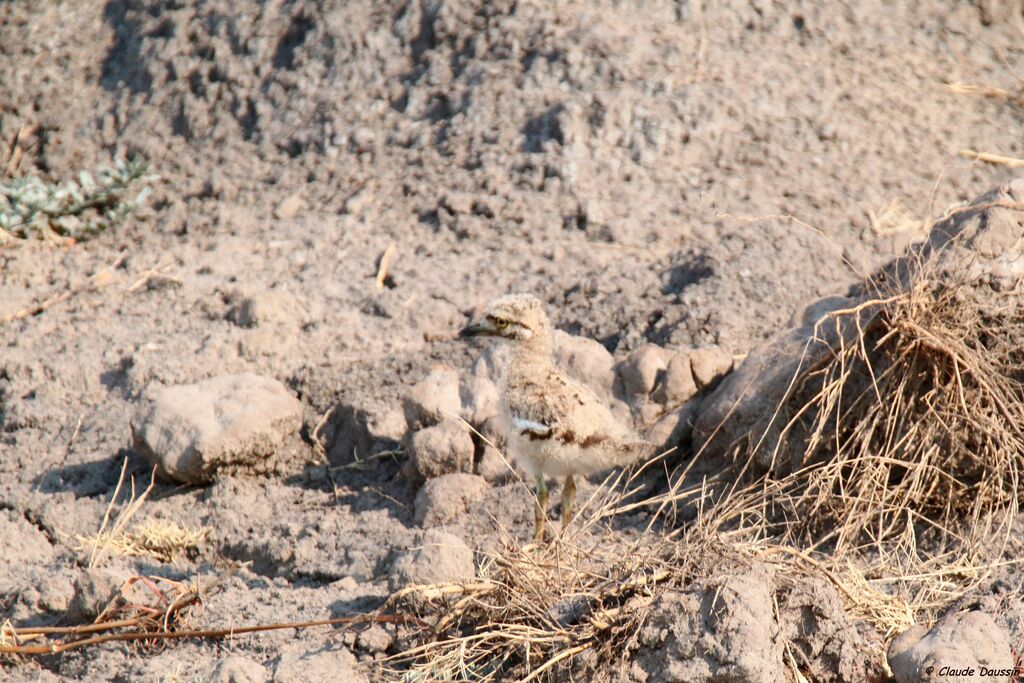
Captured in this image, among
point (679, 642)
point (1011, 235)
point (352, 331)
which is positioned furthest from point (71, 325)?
point (1011, 235)

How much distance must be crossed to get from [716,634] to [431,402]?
253cm

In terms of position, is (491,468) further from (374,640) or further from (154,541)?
(154,541)

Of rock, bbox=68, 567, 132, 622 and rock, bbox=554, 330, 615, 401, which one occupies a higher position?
rock, bbox=554, 330, 615, 401

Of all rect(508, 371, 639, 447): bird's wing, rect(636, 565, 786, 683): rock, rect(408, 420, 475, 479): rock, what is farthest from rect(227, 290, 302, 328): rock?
rect(636, 565, 786, 683): rock

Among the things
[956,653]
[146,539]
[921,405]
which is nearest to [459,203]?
[146,539]

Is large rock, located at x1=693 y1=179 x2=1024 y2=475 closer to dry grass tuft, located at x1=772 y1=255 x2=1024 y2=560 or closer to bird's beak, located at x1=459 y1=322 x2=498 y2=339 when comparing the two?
dry grass tuft, located at x1=772 y1=255 x2=1024 y2=560

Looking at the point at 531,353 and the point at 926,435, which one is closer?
the point at 926,435

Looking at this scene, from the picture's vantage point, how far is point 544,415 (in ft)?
18.3

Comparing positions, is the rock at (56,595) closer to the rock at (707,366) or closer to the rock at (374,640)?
the rock at (374,640)

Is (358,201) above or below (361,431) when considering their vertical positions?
above

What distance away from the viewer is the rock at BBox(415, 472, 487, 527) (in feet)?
19.3

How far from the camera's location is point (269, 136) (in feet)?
29.6

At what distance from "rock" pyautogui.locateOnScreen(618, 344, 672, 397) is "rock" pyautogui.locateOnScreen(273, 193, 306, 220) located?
319 cm

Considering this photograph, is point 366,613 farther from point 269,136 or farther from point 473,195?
point 269,136
